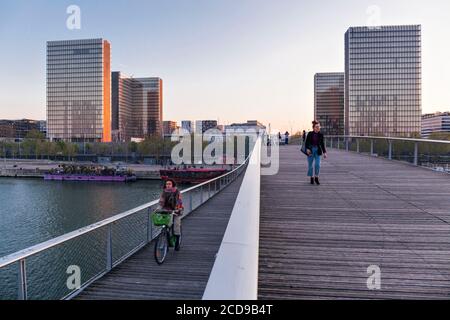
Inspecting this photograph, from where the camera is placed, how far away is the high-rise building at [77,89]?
121 meters

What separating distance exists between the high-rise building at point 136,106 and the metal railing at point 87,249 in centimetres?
13362

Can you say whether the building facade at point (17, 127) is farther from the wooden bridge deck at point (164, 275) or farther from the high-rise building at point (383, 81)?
the wooden bridge deck at point (164, 275)

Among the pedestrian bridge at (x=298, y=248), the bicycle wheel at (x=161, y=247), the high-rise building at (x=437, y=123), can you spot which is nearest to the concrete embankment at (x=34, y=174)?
the pedestrian bridge at (x=298, y=248)

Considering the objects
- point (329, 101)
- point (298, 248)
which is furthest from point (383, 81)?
point (298, 248)

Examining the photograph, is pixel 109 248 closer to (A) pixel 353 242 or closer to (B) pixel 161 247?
(B) pixel 161 247

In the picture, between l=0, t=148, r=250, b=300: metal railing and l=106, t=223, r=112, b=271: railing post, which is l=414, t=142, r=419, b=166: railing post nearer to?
l=0, t=148, r=250, b=300: metal railing

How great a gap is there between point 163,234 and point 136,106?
537ft

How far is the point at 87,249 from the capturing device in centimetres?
1024

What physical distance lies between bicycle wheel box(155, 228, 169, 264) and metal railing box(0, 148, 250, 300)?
0.62 metres
